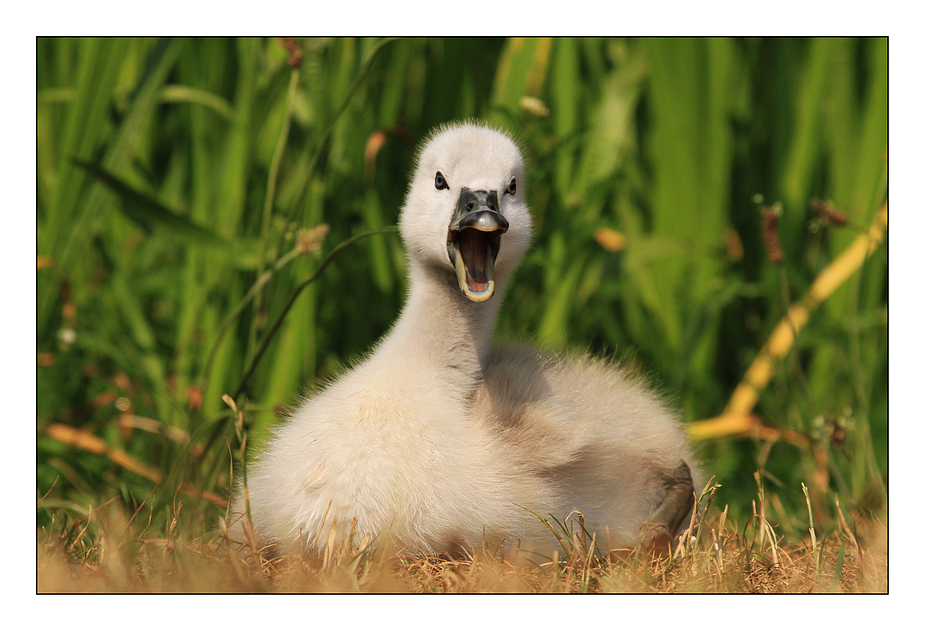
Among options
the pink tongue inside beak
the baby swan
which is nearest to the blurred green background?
the baby swan

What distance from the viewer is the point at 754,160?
145 inches

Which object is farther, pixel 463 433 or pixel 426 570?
pixel 463 433

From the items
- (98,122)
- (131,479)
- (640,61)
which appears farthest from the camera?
(640,61)

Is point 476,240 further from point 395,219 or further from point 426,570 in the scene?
point 395,219

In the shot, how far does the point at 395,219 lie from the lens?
3229 mm

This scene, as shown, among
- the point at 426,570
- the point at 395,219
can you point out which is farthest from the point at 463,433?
the point at 395,219

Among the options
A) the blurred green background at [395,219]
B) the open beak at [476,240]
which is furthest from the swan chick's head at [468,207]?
the blurred green background at [395,219]

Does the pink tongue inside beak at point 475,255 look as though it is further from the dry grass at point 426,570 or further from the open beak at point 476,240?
the dry grass at point 426,570

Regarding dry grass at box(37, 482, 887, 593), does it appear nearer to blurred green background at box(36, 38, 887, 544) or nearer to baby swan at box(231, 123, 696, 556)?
baby swan at box(231, 123, 696, 556)

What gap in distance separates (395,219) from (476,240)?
131cm

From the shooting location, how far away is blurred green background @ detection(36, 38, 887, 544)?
283cm

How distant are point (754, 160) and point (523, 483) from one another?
236cm

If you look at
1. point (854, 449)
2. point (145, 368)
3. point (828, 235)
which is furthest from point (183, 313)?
point (828, 235)
